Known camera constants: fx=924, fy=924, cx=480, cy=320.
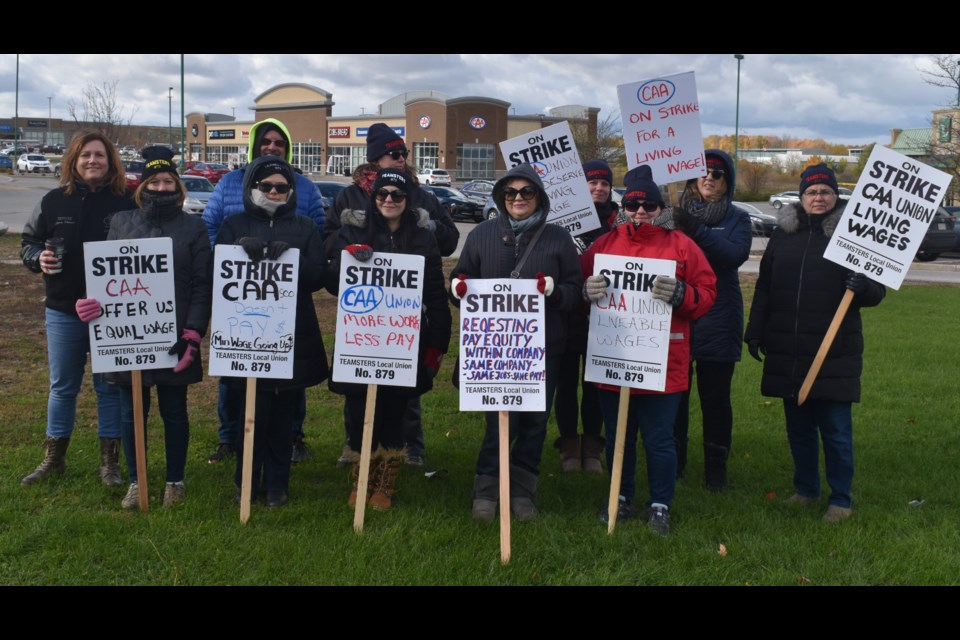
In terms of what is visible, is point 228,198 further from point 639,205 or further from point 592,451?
point 592,451

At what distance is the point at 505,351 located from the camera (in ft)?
17.8

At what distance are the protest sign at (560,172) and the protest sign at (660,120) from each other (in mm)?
447

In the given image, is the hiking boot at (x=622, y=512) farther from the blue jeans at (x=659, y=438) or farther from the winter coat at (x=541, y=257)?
the winter coat at (x=541, y=257)

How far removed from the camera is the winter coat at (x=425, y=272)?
18.7ft

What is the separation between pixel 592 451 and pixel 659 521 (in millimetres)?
1502

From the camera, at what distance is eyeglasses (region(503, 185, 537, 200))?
5.46m

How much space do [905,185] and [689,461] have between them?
2.57m

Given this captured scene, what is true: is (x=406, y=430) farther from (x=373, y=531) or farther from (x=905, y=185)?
(x=905, y=185)

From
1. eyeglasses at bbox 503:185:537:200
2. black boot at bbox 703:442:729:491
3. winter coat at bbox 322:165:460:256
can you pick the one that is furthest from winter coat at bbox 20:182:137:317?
black boot at bbox 703:442:729:491

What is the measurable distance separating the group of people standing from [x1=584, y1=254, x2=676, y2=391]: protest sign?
0.31ft

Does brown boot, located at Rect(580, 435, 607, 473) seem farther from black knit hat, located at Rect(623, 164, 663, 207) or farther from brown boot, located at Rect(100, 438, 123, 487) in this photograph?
brown boot, located at Rect(100, 438, 123, 487)

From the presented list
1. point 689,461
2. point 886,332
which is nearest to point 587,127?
point 886,332

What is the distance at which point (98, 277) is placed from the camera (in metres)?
5.57

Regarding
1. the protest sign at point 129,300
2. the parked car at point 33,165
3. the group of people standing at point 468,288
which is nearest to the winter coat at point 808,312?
the group of people standing at point 468,288
